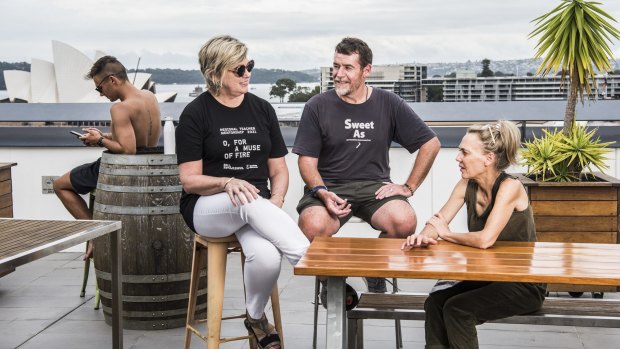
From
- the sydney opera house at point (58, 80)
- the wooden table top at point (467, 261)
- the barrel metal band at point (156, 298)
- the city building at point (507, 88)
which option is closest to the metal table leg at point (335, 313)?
the wooden table top at point (467, 261)

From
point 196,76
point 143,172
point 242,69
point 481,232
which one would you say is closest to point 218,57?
point 242,69

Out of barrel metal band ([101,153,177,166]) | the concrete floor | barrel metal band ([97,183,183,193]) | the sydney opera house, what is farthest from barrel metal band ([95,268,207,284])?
the sydney opera house

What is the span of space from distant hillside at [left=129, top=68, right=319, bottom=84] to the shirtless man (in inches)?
38.6

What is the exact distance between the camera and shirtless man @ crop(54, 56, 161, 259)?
421 cm

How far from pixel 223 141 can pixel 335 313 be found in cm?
107

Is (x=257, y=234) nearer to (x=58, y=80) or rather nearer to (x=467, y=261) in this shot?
(x=467, y=261)

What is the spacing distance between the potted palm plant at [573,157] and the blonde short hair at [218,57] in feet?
6.09

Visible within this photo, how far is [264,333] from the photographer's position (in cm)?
316

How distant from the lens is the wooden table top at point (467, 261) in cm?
226

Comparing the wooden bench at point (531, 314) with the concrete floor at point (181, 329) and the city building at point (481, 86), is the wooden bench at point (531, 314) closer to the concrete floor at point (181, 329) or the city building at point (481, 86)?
the concrete floor at point (181, 329)

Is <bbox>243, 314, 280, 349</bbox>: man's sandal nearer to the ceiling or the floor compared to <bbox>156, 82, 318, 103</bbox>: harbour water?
nearer to the floor

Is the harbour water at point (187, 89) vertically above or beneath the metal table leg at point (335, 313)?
above

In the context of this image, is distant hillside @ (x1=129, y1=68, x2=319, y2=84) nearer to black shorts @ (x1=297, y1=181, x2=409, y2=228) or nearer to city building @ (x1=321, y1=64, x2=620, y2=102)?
city building @ (x1=321, y1=64, x2=620, y2=102)

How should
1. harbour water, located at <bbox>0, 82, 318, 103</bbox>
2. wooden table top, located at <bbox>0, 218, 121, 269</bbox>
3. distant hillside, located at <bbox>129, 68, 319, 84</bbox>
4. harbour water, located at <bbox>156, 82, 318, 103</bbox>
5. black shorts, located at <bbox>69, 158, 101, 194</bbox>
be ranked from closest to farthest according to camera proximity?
wooden table top, located at <bbox>0, 218, 121, 269</bbox>, black shorts, located at <bbox>69, 158, 101, 194</bbox>, harbour water, located at <bbox>156, 82, 318, 103</bbox>, harbour water, located at <bbox>0, 82, 318, 103</bbox>, distant hillside, located at <bbox>129, 68, 319, 84</bbox>
